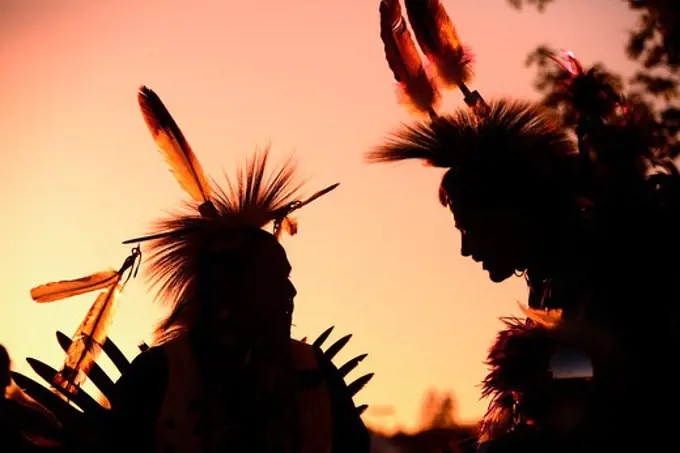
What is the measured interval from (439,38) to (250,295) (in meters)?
1.65

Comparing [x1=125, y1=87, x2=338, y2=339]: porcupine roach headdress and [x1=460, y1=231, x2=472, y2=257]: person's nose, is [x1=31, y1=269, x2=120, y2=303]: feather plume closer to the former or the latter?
[x1=125, y1=87, x2=338, y2=339]: porcupine roach headdress

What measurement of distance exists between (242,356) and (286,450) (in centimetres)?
40

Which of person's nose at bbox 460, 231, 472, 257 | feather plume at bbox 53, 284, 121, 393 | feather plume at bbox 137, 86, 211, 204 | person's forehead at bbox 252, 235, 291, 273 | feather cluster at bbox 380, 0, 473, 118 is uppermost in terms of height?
feather cluster at bbox 380, 0, 473, 118

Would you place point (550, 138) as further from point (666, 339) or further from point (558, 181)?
point (666, 339)

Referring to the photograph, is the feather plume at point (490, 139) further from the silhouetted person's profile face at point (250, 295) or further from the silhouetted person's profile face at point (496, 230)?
the silhouetted person's profile face at point (250, 295)

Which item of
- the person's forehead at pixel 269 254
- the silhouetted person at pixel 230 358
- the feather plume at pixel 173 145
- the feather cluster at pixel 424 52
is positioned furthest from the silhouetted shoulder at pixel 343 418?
the feather cluster at pixel 424 52

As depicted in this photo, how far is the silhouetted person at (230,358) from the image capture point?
16.1 feet

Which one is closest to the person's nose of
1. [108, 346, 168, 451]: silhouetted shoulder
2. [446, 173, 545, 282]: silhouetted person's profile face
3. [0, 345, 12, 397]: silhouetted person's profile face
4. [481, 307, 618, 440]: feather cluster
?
[446, 173, 545, 282]: silhouetted person's profile face

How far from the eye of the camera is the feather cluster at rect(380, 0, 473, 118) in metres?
5.79

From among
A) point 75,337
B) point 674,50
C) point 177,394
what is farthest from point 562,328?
point 674,50

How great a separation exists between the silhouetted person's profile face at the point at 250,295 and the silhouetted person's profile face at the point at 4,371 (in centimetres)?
77

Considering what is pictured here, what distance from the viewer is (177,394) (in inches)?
195

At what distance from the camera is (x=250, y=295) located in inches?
198

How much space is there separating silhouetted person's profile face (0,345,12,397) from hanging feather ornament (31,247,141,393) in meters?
0.27
